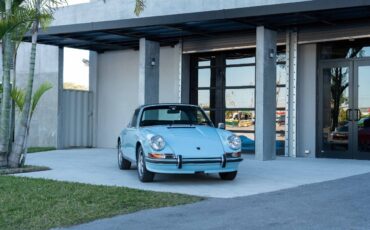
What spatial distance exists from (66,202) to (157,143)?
216cm

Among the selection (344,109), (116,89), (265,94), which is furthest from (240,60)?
(116,89)

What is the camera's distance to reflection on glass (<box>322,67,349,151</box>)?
14695 mm

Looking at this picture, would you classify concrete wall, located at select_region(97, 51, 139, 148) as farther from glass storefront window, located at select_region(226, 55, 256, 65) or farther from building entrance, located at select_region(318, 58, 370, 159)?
building entrance, located at select_region(318, 58, 370, 159)

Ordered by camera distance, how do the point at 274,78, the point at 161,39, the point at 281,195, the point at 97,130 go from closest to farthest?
the point at 281,195, the point at 274,78, the point at 161,39, the point at 97,130

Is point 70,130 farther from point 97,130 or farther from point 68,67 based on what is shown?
point 68,67

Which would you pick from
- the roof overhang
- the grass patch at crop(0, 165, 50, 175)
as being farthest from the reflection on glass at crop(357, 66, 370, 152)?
the grass patch at crop(0, 165, 50, 175)

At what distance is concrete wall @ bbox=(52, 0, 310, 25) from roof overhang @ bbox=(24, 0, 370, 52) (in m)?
0.80

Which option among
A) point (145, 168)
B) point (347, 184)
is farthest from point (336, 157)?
point (145, 168)

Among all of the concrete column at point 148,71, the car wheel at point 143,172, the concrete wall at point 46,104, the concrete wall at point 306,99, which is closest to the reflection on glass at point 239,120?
the concrete wall at point 306,99

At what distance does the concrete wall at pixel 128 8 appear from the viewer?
52.9 ft

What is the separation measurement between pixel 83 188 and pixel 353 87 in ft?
27.8

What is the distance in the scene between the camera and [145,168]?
388 inches

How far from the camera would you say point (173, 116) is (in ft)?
36.1

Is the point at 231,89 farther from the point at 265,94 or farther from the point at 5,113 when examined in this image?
the point at 5,113
